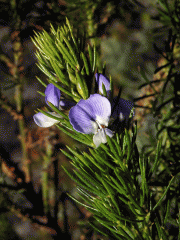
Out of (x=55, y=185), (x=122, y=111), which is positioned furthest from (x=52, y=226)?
(x=122, y=111)

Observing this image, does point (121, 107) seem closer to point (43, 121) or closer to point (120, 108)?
point (120, 108)

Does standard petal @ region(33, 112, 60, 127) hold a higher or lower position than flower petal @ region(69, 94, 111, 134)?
higher

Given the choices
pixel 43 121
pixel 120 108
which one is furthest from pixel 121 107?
pixel 43 121

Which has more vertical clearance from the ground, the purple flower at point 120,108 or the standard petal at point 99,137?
the purple flower at point 120,108

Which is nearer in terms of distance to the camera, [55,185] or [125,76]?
[55,185]

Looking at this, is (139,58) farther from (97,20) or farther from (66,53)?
(66,53)

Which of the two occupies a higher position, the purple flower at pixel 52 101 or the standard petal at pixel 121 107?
the purple flower at pixel 52 101
